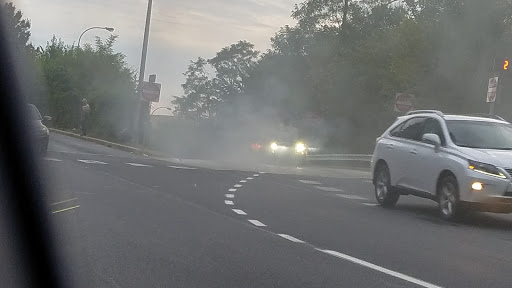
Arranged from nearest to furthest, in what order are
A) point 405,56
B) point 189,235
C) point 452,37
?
point 189,235
point 452,37
point 405,56

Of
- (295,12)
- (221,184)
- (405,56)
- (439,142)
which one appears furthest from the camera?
(295,12)

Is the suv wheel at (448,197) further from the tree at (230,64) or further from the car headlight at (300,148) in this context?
the tree at (230,64)

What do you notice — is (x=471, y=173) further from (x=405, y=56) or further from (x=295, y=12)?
(x=295, y=12)

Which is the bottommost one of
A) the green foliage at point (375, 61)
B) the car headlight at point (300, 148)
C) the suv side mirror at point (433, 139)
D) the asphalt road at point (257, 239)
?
the asphalt road at point (257, 239)

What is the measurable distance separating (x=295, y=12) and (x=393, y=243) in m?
60.1

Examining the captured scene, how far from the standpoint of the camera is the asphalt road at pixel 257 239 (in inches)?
335

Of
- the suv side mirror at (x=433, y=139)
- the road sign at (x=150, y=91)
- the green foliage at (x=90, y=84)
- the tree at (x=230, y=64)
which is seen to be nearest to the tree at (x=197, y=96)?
the tree at (x=230, y=64)

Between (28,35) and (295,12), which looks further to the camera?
(28,35)

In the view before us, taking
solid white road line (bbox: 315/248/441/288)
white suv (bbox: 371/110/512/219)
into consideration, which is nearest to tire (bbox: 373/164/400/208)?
white suv (bbox: 371/110/512/219)

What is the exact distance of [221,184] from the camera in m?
20.5

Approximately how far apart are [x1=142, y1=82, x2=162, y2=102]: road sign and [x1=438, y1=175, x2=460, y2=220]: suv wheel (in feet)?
78.7

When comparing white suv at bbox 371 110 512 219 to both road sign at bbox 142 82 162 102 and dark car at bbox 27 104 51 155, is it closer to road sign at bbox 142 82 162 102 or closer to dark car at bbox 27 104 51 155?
dark car at bbox 27 104 51 155

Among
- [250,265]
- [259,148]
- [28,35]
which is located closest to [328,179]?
[250,265]

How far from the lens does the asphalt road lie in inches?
335
